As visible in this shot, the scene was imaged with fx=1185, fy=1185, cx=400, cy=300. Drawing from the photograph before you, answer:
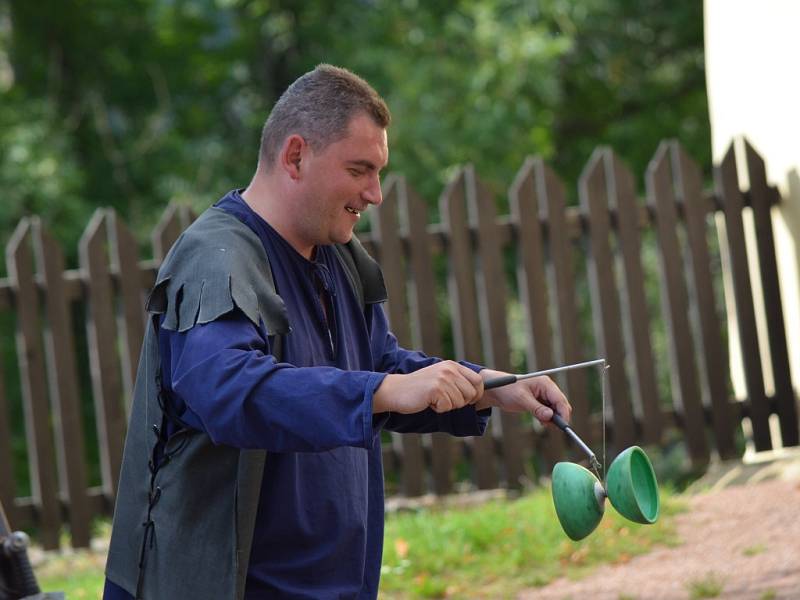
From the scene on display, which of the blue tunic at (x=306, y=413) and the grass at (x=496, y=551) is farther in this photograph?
the grass at (x=496, y=551)

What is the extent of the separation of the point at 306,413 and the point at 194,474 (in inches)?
15.0

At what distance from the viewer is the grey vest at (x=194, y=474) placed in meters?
2.36

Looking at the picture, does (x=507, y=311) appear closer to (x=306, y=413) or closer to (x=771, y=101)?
(x=771, y=101)

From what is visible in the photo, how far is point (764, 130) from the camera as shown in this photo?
266 inches

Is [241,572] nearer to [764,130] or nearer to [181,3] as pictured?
[764,130]

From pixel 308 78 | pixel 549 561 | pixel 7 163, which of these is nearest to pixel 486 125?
pixel 7 163

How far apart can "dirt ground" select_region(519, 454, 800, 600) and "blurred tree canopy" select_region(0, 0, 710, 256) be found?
21.7ft

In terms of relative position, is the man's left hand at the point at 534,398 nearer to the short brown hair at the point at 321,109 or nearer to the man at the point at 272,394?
the man at the point at 272,394

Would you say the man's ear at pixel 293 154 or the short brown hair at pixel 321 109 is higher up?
the short brown hair at pixel 321 109

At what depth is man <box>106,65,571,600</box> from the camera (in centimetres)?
221

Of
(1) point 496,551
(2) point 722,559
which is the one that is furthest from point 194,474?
(2) point 722,559

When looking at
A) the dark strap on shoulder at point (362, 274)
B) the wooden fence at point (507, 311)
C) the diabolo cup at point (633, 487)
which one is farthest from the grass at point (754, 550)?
the dark strap on shoulder at point (362, 274)

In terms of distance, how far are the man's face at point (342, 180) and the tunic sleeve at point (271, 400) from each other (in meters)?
0.43

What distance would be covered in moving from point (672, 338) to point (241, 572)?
15.7 ft
